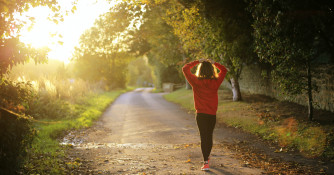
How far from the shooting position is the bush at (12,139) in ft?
14.4

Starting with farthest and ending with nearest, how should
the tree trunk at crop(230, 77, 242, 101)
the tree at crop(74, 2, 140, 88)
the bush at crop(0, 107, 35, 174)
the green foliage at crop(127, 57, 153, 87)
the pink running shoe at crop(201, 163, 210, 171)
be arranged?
the green foliage at crop(127, 57, 153, 87) < the tree at crop(74, 2, 140, 88) < the tree trunk at crop(230, 77, 242, 101) < the pink running shoe at crop(201, 163, 210, 171) < the bush at crop(0, 107, 35, 174)

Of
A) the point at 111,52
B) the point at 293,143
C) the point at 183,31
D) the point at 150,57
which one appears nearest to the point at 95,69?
the point at 111,52

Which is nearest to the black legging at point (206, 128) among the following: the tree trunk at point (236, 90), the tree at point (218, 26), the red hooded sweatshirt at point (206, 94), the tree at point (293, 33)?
the red hooded sweatshirt at point (206, 94)

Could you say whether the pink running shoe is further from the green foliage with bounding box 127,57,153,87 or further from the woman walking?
the green foliage with bounding box 127,57,153,87

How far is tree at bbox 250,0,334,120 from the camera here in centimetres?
782

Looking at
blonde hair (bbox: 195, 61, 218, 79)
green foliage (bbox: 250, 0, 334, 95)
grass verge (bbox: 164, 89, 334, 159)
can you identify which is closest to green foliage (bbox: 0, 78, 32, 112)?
blonde hair (bbox: 195, 61, 218, 79)

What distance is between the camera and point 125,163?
647 cm

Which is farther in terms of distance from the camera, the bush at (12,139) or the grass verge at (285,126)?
the grass verge at (285,126)

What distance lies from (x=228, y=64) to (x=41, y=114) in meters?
10.5

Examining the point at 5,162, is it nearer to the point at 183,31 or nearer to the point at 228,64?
the point at 183,31

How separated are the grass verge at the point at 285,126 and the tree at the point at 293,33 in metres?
1.12

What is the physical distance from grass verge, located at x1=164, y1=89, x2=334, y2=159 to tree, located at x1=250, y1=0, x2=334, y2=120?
1116 millimetres

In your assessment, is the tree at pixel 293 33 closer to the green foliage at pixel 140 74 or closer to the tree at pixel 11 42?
the tree at pixel 11 42

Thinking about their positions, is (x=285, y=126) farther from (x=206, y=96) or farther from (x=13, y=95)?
(x=13, y=95)
